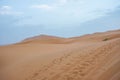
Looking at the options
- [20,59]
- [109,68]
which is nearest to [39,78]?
[109,68]

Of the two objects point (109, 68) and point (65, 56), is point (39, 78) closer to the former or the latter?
point (65, 56)

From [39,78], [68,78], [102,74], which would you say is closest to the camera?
[102,74]

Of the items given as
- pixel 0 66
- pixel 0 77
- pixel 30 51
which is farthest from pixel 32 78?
pixel 30 51

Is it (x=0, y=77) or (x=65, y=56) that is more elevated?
(x=65, y=56)

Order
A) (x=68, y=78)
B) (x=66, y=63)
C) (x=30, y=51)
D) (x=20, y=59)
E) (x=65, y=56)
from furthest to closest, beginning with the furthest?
1. (x=30, y=51)
2. (x=20, y=59)
3. (x=65, y=56)
4. (x=66, y=63)
5. (x=68, y=78)

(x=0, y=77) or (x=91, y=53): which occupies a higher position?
(x=91, y=53)

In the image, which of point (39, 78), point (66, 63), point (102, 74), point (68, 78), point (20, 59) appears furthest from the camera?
point (20, 59)

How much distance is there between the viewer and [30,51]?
12.3m

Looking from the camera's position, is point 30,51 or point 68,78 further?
point 30,51

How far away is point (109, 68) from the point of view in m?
6.72

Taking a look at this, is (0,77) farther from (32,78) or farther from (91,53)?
(91,53)

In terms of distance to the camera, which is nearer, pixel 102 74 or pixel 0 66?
pixel 102 74

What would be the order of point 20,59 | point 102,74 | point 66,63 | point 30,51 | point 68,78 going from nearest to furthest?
point 102,74 < point 68,78 < point 66,63 < point 20,59 < point 30,51

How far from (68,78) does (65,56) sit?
220 centimetres
